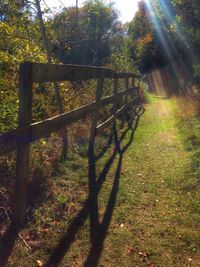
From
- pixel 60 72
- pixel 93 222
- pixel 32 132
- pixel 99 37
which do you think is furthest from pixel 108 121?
pixel 99 37

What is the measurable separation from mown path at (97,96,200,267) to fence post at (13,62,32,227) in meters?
1.09

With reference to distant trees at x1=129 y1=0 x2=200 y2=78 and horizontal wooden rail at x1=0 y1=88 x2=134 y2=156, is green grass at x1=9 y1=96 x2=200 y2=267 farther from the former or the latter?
distant trees at x1=129 y1=0 x2=200 y2=78

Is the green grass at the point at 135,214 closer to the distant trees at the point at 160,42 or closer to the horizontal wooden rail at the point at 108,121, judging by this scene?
the horizontal wooden rail at the point at 108,121

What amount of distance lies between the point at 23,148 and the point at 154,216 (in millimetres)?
1903

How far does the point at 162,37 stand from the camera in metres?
30.9

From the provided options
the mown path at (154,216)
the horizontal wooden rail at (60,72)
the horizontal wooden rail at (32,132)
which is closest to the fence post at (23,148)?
the horizontal wooden rail at (32,132)

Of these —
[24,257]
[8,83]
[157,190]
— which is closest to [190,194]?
[157,190]

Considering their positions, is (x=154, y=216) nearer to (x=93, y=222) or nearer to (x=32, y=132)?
(x=93, y=222)

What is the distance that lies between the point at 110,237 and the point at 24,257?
1.00m

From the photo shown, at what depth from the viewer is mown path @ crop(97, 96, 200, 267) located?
138 inches

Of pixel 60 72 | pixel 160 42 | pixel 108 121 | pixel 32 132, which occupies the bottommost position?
pixel 108 121

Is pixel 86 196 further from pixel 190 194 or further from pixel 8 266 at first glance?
pixel 8 266

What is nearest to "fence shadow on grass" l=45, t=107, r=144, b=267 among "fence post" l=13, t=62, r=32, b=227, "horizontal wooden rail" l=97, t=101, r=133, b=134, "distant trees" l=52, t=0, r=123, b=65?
"fence post" l=13, t=62, r=32, b=227

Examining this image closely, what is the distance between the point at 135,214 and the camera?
442cm
